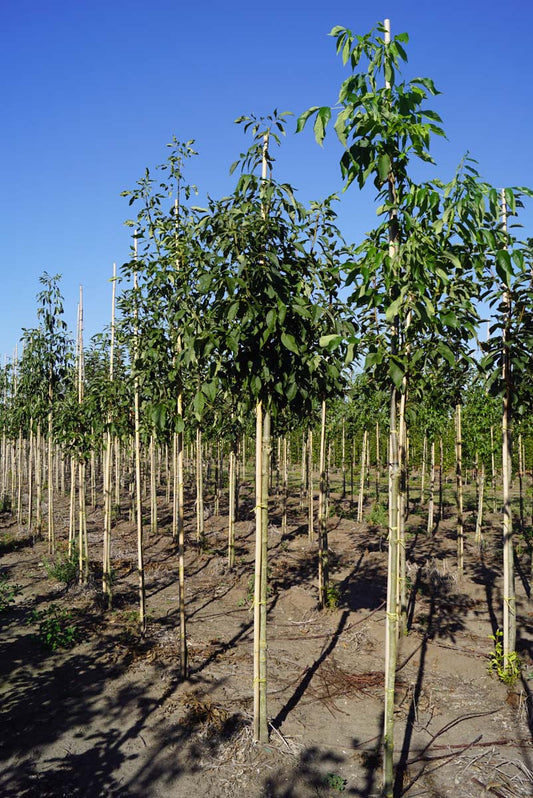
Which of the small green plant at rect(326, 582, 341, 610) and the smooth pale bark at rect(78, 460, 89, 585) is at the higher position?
the smooth pale bark at rect(78, 460, 89, 585)


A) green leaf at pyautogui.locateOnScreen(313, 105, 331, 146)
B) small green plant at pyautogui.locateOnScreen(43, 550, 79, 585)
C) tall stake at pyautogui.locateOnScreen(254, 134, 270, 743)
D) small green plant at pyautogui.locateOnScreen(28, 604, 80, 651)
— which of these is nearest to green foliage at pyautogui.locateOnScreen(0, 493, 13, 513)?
small green plant at pyautogui.locateOnScreen(43, 550, 79, 585)

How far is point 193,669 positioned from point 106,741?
2.05m

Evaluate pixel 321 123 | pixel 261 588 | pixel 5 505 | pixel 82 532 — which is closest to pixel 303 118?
pixel 321 123

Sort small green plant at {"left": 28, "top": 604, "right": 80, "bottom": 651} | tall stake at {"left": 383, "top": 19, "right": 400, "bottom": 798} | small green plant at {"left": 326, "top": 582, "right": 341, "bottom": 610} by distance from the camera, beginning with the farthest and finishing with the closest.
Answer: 1. small green plant at {"left": 326, "top": 582, "right": 341, "bottom": 610}
2. small green plant at {"left": 28, "top": 604, "right": 80, "bottom": 651}
3. tall stake at {"left": 383, "top": 19, "right": 400, "bottom": 798}

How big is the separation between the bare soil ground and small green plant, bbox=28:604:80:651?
0.45ft

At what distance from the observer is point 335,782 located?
17.7ft

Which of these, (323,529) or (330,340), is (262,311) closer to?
(330,340)

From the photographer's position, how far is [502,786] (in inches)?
205

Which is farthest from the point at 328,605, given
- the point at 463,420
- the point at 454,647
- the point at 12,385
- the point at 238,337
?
the point at 12,385

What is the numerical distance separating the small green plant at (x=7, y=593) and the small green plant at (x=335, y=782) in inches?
310

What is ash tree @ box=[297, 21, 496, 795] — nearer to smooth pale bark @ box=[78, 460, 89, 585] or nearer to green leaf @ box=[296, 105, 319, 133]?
green leaf @ box=[296, 105, 319, 133]

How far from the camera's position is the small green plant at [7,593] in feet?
36.0

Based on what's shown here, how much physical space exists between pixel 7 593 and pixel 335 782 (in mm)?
9059

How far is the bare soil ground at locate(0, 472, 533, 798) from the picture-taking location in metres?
5.51
